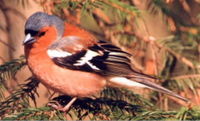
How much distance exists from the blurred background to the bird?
0.59 feet

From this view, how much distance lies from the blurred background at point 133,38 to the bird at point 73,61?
179 millimetres

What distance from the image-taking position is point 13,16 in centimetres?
401

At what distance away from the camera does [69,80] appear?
11.1 ft

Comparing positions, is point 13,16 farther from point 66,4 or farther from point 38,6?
point 66,4

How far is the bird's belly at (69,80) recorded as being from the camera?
3.33m

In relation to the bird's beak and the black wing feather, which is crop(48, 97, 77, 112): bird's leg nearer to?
the black wing feather

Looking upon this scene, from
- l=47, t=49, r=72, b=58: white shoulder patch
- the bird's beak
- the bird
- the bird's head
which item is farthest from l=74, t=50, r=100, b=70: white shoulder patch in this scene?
the bird's beak

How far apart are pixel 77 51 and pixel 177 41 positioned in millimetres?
1040

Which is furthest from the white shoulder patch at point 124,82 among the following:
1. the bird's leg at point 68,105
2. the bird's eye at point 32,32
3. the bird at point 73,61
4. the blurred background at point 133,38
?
the bird's eye at point 32,32

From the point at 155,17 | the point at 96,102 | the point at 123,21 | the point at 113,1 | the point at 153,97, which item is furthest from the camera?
the point at 155,17

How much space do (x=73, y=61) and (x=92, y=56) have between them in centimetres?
14

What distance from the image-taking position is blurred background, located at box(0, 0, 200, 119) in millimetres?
3629

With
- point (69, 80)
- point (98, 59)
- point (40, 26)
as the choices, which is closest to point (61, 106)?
point (69, 80)

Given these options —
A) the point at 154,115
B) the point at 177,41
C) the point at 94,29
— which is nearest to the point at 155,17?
the point at 94,29
